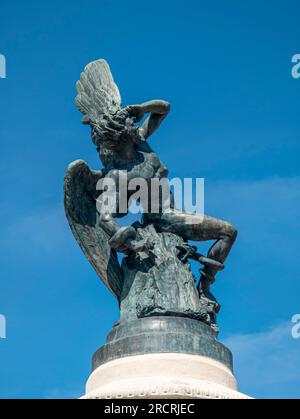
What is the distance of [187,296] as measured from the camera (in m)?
12.5

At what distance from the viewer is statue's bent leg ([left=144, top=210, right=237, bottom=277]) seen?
43.0 ft

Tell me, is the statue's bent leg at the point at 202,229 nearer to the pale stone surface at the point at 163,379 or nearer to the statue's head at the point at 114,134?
the statue's head at the point at 114,134

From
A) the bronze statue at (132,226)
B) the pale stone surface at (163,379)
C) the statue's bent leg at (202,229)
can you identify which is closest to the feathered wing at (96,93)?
the bronze statue at (132,226)

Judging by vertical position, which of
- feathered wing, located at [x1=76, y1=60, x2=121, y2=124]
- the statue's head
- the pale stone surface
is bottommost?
the pale stone surface

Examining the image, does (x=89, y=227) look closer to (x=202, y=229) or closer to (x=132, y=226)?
(x=132, y=226)

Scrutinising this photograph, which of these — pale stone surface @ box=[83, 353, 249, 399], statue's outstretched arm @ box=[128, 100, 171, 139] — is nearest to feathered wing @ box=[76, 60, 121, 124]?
statue's outstretched arm @ box=[128, 100, 171, 139]

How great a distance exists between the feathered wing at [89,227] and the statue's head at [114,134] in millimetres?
383

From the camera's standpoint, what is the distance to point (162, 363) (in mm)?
11383

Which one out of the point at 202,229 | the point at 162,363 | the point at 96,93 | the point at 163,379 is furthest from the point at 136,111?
the point at 163,379

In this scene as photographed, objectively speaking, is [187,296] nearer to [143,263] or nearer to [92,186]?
[143,263]

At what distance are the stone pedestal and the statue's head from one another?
9.30 ft

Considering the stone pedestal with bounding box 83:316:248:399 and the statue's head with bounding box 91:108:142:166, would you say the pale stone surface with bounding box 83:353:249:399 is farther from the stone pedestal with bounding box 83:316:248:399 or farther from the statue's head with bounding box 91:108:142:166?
the statue's head with bounding box 91:108:142:166

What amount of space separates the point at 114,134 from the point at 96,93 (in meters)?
1.18
